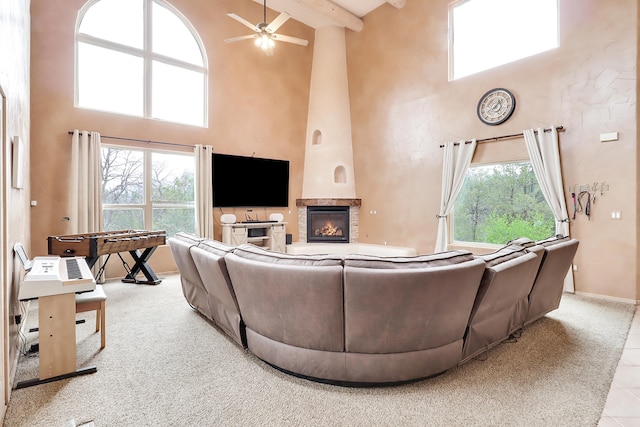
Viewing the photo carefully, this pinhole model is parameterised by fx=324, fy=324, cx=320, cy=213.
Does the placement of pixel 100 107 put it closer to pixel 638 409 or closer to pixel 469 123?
pixel 469 123

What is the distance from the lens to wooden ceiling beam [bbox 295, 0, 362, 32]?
684 centimetres

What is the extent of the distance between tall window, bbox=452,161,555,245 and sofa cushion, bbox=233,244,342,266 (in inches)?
174

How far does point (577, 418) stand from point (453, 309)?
2.77 ft

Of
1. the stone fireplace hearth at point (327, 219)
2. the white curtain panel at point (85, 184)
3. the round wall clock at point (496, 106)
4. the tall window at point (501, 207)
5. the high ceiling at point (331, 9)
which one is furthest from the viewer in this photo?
the stone fireplace hearth at point (327, 219)

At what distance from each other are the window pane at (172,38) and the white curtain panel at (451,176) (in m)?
5.18

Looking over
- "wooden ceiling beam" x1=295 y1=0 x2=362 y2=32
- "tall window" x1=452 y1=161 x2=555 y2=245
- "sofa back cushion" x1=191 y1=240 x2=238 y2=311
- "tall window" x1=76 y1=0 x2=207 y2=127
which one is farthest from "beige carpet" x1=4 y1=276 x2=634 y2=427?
"wooden ceiling beam" x1=295 y1=0 x2=362 y2=32

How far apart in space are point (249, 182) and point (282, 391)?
5435mm

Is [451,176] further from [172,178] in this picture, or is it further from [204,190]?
[172,178]

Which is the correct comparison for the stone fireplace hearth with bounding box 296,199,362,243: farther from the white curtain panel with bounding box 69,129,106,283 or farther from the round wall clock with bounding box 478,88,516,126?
the white curtain panel with bounding box 69,129,106,283

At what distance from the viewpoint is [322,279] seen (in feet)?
6.51

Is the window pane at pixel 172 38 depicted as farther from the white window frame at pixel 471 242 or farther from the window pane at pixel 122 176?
the white window frame at pixel 471 242

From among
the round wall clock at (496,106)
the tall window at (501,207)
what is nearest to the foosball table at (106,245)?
the tall window at (501,207)

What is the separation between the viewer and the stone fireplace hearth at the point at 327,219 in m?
7.77

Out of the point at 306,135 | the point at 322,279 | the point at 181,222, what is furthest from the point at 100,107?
the point at 322,279
